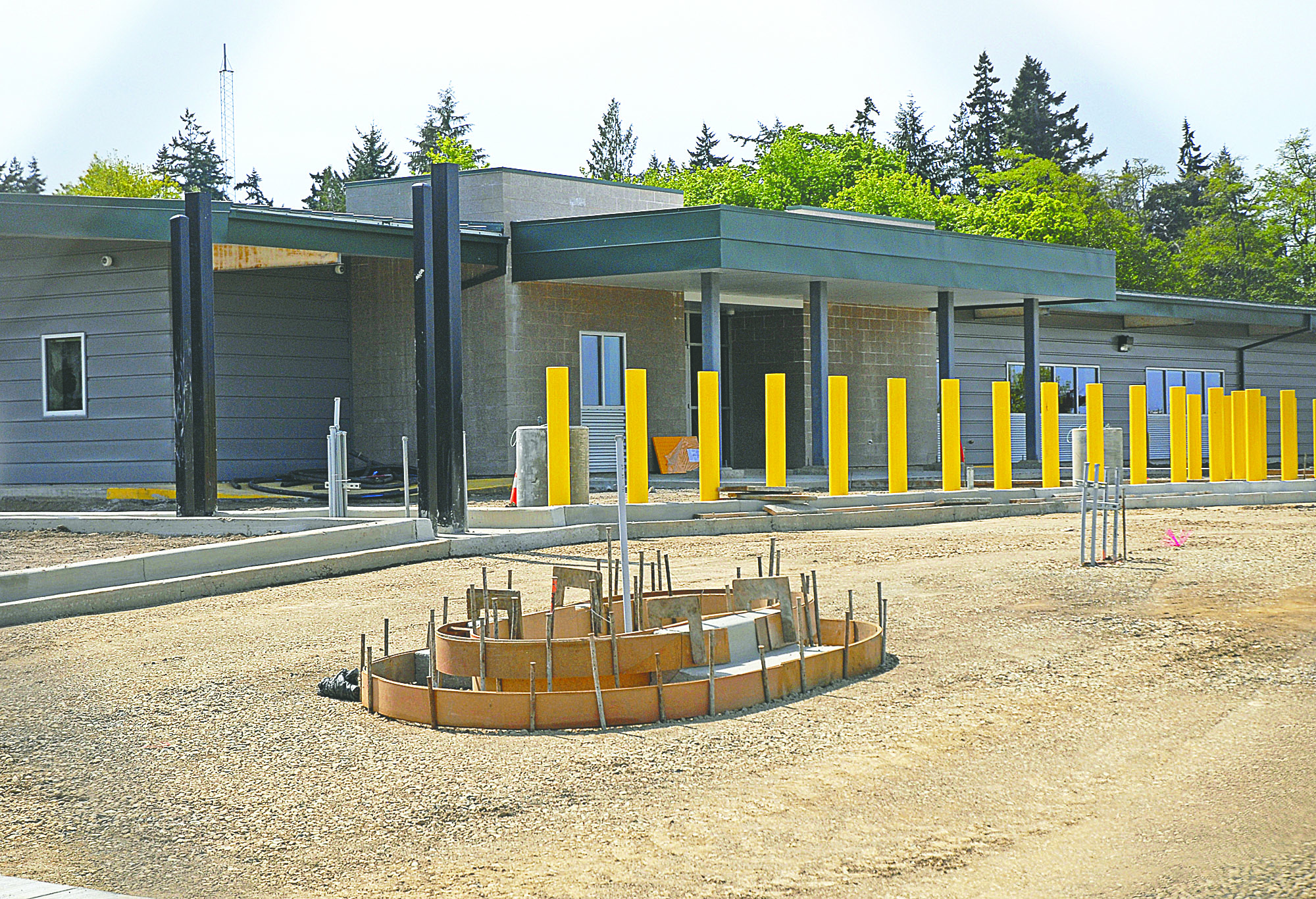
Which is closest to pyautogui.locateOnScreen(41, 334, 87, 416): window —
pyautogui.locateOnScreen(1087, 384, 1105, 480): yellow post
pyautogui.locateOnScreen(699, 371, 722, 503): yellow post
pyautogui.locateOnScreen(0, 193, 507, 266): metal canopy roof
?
pyautogui.locateOnScreen(0, 193, 507, 266): metal canopy roof

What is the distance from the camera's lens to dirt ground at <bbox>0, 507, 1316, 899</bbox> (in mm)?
4340

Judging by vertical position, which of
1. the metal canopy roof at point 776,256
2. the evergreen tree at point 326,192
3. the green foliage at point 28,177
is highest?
the evergreen tree at point 326,192

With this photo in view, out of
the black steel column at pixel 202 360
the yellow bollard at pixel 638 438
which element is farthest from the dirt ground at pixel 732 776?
the yellow bollard at pixel 638 438

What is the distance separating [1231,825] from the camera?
15.1 ft

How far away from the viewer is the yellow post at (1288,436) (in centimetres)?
2234

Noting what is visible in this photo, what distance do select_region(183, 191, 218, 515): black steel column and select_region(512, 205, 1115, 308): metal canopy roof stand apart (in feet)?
22.9

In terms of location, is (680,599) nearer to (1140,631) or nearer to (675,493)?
(1140,631)

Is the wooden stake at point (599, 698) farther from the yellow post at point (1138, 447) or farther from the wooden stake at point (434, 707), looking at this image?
the yellow post at point (1138, 447)

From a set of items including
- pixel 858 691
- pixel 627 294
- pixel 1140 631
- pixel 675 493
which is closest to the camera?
pixel 858 691

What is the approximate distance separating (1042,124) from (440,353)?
7608 cm

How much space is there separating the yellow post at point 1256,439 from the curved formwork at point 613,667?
1627 cm

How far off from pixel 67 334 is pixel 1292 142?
59733 millimetres

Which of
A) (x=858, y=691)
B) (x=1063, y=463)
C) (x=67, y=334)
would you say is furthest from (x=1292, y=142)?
(x=858, y=691)

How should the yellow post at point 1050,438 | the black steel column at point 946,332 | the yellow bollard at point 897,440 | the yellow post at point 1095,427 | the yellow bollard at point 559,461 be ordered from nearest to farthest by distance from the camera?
the yellow bollard at point 559,461, the yellow bollard at point 897,440, the yellow post at point 1095,427, the yellow post at point 1050,438, the black steel column at point 946,332
